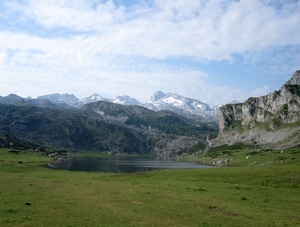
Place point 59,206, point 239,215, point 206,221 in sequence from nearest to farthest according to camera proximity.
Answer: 1. point 206,221
2. point 239,215
3. point 59,206

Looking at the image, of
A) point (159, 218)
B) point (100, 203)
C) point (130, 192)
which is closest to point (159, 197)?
point (130, 192)

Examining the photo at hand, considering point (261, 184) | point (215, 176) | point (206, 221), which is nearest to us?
point (206, 221)

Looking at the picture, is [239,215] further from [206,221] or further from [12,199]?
[12,199]

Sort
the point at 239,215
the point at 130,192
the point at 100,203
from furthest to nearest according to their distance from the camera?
the point at 130,192
the point at 100,203
the point at 239,215

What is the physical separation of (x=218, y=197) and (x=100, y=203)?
17.9m

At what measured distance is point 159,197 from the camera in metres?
41.3

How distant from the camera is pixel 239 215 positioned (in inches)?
1237

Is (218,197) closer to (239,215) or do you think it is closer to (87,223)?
(239,215)

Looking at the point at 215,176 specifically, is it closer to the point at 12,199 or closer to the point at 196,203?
the point at 196,203

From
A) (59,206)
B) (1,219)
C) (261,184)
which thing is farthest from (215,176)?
(1,219)

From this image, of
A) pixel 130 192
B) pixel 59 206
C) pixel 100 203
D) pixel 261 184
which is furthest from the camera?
pixel 261 184

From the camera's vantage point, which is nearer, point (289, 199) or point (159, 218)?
point (159, 218)

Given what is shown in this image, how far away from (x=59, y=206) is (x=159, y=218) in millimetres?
12240

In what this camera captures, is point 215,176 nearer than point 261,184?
No
